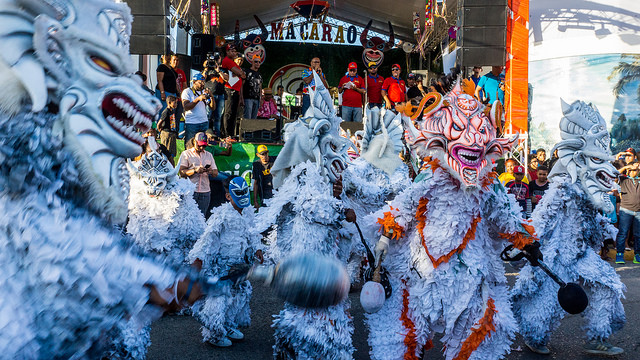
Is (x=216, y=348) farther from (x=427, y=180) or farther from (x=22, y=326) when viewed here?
(x=22, y=326)

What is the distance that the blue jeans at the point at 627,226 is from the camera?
32.7 ft

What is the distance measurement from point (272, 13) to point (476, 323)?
667 inches

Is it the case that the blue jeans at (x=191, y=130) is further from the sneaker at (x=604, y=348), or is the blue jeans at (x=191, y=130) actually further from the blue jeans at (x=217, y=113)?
the sneaker at (x=604, y=348)

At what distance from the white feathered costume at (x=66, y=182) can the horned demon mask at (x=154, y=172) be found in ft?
13.2

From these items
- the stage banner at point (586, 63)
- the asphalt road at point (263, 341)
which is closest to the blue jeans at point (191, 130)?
the asphalt road at point (263, 341)

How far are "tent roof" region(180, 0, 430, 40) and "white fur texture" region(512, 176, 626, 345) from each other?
12426mm

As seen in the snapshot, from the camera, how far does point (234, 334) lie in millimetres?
5316

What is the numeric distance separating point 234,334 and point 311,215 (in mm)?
1584

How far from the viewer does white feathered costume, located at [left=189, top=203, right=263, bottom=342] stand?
5086 millimetres

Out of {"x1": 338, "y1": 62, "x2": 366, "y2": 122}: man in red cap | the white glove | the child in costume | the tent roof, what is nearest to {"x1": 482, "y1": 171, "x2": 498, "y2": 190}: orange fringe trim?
the white glove

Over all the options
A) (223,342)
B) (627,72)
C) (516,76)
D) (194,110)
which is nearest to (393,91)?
(516,76)

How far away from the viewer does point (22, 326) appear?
1561 millimetres

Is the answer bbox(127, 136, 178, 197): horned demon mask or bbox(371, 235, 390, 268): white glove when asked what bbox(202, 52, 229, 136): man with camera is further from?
bbox(371, 235, 390, 268): white glove

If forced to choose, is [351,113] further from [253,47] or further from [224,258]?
[224,258]
